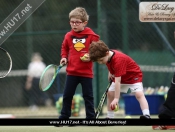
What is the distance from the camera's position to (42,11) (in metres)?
10.2

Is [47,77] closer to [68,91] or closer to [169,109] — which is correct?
[68,91]

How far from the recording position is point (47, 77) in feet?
22.2

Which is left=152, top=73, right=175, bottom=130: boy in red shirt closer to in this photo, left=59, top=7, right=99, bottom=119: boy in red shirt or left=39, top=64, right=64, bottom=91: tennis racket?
left=59, top=7, right=99, bottom=119: boy in red shirt

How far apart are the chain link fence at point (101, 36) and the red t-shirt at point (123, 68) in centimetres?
294

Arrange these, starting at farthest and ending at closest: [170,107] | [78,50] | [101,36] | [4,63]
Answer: [101,36]
[78,50]
[4,63]
[170,107]

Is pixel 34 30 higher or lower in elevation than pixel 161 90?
higher

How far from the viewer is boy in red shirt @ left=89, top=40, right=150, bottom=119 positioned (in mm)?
6129

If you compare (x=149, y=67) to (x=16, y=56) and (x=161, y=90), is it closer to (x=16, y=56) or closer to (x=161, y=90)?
(x=161, y=90)

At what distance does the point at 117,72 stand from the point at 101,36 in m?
3.52

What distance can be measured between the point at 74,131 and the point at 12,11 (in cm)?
383

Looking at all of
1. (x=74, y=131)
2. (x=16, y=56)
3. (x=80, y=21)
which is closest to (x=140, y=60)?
(x=16, y=56)

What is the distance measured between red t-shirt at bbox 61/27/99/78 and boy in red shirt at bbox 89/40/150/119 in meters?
0.44

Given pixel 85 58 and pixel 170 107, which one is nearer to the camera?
pixel 170 107

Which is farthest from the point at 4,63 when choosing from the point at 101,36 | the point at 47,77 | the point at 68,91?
the point at 101,36
